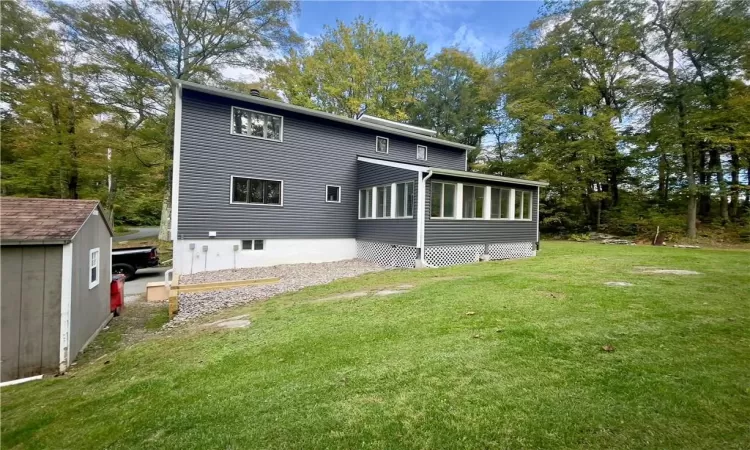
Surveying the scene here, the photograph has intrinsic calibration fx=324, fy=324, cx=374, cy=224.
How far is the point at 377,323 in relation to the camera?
470cm

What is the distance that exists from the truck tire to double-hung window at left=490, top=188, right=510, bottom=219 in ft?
43.5

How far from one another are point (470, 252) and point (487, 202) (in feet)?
6.63

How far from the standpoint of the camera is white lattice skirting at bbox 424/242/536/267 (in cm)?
1131

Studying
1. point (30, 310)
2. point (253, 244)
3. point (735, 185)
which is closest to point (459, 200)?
point (253, 244)

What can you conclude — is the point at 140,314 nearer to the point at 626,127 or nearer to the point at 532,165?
the point at 532,165

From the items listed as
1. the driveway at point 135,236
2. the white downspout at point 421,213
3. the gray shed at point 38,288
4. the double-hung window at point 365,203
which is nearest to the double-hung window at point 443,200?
the white downspout at point 421,213

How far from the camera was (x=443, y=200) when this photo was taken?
1127cm

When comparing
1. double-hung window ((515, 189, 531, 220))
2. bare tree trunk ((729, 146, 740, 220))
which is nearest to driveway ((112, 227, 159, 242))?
double-hung window ((515, 189, 531, 220))

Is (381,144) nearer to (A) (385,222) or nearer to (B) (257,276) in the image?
(A) (385,222)

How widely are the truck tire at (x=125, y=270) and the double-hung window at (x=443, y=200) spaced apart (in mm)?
10629

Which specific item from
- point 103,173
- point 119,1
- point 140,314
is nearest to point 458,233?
point 140,314

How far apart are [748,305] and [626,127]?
70.8ft

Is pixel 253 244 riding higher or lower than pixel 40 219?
lower

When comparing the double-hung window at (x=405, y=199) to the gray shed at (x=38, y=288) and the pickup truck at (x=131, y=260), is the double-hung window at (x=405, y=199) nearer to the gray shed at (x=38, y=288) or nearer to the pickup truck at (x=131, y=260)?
the gray shed at (x=38, y=288)
